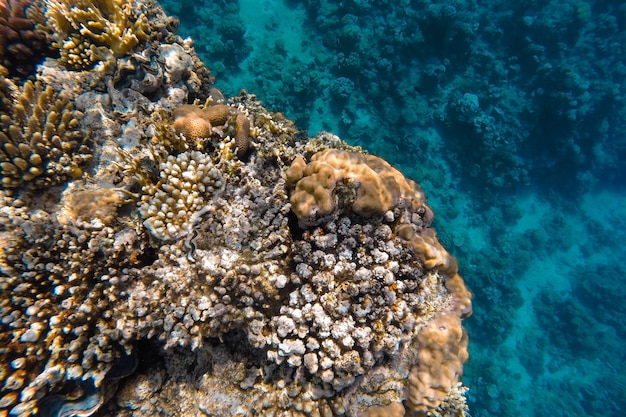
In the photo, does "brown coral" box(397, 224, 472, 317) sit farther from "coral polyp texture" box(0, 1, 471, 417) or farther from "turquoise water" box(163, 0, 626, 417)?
"turquoise water" box(163, 0, 626, 417)

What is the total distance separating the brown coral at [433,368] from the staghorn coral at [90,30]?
5.60 meters

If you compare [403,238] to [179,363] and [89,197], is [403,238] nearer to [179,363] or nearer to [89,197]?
[179,363]

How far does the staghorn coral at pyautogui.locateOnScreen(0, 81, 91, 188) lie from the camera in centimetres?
353

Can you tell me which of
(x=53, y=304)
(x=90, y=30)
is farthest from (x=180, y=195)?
(x=90, y=30)

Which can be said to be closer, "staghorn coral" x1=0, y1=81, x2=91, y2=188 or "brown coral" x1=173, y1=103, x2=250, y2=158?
"staghorn coral" x1=0, y1=81, x2=91, y2=188

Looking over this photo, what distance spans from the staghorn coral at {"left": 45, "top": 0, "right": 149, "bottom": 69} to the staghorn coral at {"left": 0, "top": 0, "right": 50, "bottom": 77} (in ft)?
0.61

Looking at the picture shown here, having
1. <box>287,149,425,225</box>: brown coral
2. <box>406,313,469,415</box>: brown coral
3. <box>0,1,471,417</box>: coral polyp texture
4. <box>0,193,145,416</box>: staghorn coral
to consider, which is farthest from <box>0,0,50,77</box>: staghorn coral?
<box>406,313,469,415</box>: brown coral

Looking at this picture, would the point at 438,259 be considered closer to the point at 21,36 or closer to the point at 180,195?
the point at 180,195

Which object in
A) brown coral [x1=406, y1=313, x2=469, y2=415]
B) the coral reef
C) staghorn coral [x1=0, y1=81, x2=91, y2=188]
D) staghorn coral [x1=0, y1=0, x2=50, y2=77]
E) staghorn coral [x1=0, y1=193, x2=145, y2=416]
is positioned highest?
staghorn coral [x1=0, y1=0, x2=50, y2=77]

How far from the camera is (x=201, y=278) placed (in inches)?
135

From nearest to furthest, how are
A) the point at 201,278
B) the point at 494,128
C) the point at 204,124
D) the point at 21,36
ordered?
the point at 201,278
the point at 204,124
the point at 21,36
the point at 494,128

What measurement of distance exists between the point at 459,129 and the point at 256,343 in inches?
786

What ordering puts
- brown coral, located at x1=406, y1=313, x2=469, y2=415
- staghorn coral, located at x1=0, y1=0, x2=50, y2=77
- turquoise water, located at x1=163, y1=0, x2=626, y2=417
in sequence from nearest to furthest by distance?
brown coral, located at x1=406, y1=313, x2=469, y2=415, staghorn coral, located at x1=0, y1=0, x2=50, y2=77, turquoise water, located at x1=163, y1=0, x2=626, y2=417

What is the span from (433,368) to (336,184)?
8.04 feet
